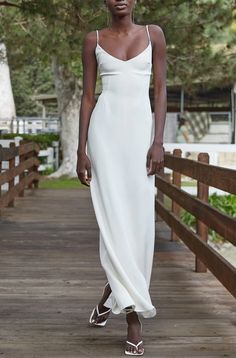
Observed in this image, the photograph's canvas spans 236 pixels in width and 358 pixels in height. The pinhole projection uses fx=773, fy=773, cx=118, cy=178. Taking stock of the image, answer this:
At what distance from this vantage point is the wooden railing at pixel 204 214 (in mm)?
5273

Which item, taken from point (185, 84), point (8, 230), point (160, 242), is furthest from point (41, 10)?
point (185, 84)

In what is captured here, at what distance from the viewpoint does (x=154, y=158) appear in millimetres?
4574

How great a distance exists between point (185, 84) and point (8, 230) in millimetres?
12084

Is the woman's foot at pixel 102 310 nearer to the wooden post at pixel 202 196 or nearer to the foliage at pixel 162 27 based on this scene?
the wooden post at pixel 202 196

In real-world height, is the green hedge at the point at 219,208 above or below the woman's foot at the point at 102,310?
below

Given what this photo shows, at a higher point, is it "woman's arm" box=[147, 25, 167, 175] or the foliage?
the foliage

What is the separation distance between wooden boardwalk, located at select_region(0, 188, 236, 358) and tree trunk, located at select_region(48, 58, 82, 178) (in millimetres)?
13489

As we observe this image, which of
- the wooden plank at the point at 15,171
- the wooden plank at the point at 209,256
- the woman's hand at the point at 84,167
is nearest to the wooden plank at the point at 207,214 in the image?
the wooden plank at the point at 209,256

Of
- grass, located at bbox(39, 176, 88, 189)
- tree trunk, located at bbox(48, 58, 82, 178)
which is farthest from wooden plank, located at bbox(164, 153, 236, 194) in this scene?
tree trunk, located at bbox(48, 58, 82, 178)

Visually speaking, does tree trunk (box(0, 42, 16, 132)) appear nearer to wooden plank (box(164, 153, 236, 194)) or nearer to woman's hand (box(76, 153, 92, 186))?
wooden plank (box(164, 153, 236, 194))

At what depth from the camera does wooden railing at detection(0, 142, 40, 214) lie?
1141 cm

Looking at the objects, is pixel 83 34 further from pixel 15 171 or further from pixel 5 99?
pixel 5 99

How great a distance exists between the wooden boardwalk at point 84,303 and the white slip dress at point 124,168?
48 cm

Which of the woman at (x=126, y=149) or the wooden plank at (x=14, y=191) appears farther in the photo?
the wooden plank at (x=14, y=191)
